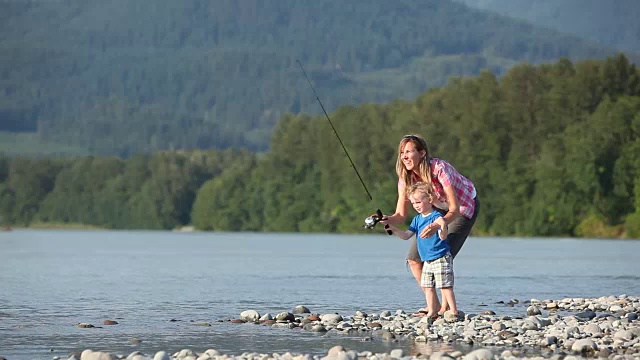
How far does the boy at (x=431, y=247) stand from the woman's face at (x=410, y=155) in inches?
9.0

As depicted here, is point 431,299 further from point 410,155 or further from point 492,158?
point 492,158

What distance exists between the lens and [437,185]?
1373 cm

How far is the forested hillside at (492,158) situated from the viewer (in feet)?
237

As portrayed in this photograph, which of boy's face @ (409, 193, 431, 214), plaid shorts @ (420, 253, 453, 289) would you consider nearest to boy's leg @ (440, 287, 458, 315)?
plaid shorts @ (420, 253, 453, 289)

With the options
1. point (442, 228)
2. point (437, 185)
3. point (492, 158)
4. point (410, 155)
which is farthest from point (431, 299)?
point (492, 158)

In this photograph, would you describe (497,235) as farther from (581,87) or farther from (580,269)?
(580,269)

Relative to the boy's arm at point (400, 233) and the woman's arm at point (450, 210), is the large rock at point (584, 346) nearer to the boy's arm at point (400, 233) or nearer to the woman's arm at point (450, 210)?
the woman's arm at point (450, 210)

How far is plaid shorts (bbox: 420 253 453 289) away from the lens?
45.3 ft

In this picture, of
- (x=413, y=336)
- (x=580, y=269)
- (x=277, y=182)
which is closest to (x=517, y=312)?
(x=413, y=336)

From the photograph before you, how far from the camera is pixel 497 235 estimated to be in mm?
80625

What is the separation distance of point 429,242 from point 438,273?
1.17 ft

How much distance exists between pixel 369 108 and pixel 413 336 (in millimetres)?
85386

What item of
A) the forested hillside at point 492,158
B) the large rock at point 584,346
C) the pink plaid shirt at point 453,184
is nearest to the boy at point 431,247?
the pink plaid shirt at point 453,184

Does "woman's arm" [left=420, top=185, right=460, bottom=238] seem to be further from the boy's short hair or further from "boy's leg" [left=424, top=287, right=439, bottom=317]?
"boy's leg" [left=424, top=287, right=439, bottom=317]
